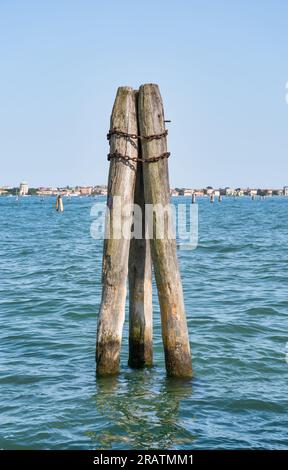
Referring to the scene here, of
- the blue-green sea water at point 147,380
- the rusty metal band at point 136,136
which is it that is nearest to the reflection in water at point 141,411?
the blue-green sea water at point 147,380

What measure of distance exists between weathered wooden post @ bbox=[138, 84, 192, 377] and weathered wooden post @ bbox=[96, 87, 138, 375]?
149 mm

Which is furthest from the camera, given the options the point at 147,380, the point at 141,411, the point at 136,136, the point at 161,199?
the point at 147,380

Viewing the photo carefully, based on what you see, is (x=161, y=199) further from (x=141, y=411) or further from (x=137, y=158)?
(x=141, y=411)

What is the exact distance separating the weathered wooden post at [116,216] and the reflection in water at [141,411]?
536mm

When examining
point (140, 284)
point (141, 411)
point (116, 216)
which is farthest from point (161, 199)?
point (141, 411)

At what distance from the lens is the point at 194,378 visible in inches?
357

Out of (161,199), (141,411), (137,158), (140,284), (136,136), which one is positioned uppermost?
(136,136)

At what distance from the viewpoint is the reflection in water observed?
7.07m

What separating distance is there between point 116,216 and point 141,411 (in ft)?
7.03

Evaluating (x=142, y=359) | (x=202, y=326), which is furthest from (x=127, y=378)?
(x=202, y=326)

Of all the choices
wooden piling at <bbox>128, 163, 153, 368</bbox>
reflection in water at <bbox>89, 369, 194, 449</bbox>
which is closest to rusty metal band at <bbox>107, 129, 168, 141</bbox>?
wooden piling at <bbox>128, 163, 153, 368</bbox>

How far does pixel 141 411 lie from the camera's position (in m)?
7.90

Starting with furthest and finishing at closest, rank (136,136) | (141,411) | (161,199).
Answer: (136,136), (161,199), (141,411)

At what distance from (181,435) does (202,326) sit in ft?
17.3
